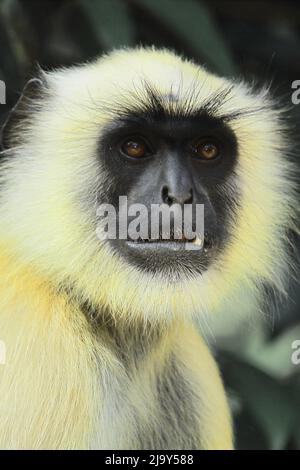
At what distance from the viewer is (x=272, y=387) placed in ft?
17.6

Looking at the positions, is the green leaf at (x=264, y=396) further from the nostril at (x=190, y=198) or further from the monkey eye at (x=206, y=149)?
the nostril at (x=190, y=198)

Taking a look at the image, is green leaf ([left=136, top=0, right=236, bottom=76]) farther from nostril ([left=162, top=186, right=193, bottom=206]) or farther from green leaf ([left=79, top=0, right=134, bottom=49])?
nostril ([left=162, top=186, right=193, bottom=206])

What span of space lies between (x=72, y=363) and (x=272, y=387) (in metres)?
1.99

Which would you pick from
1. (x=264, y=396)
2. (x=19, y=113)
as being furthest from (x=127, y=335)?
(x=264, y=396)

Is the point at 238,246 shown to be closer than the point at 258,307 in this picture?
Yes

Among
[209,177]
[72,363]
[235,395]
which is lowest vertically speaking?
[235,395]

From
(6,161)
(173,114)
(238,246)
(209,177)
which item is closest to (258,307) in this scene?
(238,246)

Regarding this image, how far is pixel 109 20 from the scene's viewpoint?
545 cm

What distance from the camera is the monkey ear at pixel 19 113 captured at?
4077 millimetres

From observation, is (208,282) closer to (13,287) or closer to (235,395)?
(13,287)
